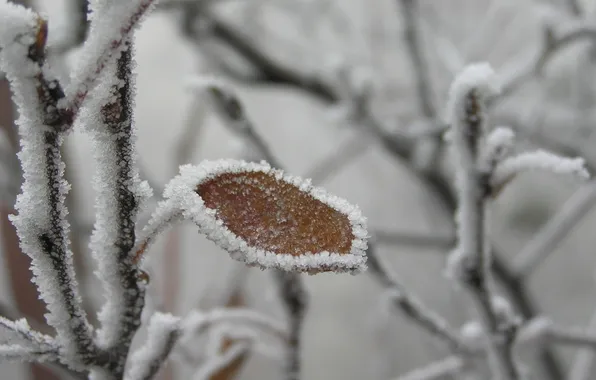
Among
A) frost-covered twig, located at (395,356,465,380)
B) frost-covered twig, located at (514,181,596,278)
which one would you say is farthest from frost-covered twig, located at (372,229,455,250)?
frost-covered twig, located at (395,356,465,380)

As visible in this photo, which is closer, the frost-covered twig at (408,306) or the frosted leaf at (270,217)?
the frosted leaf at (270,217)

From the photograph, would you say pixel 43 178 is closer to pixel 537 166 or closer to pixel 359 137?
pixel 537 166

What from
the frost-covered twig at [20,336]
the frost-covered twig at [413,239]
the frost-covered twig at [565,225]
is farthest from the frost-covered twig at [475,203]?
the frost-covered twig at [413,239]

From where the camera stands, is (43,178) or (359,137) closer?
(43,178)

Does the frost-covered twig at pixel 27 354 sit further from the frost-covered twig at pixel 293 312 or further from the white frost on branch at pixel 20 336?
the frost-covered twig at pixel 293 312

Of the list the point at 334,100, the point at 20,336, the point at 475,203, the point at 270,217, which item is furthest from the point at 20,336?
the point at 334,100

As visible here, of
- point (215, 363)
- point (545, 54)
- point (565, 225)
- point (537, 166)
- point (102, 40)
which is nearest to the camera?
point (102, 40)

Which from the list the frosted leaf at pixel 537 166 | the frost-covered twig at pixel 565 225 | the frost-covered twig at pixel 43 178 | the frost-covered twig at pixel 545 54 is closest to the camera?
the frost-covered twig at pixel 43 178
